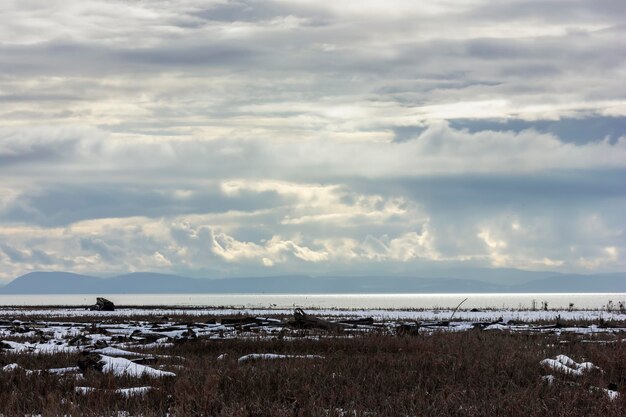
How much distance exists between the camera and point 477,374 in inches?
523

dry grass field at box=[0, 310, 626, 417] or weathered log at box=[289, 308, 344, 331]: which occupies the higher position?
weathered log at box=[289, 308, 344, 331]

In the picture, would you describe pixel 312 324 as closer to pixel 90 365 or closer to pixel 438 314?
pixel 90 365

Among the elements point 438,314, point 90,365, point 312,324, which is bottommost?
point 90,365

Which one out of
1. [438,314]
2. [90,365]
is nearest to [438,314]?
[438,314]

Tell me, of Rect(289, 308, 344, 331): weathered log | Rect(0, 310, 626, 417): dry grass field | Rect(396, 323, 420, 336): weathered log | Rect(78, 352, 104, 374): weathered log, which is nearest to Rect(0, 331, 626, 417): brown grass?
Rect(0, 310, 626, 417): dry grass field

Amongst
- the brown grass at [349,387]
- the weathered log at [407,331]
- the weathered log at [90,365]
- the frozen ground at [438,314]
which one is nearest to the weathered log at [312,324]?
the weathered log at [407,331]

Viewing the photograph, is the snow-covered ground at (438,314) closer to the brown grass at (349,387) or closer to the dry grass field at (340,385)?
the dry grass field at (340,385)

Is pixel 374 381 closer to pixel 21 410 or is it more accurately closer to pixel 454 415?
pixel 454 415

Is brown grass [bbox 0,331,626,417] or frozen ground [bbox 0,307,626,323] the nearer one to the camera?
brown grass [bbox 0,331,626,417]

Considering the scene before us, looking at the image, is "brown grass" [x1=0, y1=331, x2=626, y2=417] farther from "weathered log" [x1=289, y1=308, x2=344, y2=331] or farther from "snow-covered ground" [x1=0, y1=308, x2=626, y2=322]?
"snow-covered ground" [x1=0, y1=308, x2=626, y2=322]

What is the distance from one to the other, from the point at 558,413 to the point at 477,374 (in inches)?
150

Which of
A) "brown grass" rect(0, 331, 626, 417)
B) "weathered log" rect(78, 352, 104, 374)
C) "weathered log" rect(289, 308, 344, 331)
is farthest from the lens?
"weathered log" rect(289, 308, 344, 331)

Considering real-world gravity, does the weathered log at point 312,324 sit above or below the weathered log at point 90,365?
above

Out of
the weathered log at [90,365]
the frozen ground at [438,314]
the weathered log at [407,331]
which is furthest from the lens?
the frozen ground at [438,314]
